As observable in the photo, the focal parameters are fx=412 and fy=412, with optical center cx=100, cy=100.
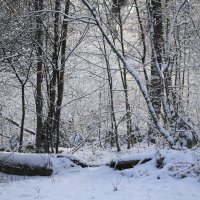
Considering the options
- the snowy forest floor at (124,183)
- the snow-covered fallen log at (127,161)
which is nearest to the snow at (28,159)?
the snowy forest floor at (124,183)

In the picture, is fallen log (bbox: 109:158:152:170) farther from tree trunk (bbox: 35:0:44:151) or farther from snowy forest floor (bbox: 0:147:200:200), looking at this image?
tree trunk (bbox: 35:0:44:151)

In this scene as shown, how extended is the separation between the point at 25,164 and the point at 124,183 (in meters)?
2.94

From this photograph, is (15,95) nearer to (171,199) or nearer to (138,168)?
(138,168)

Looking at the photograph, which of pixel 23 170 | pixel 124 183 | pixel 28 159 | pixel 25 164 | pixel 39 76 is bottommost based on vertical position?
pixel 124 183

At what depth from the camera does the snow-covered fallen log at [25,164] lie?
9.68 meters

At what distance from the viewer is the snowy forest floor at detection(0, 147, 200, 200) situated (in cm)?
690

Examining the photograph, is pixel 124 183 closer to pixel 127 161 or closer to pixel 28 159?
pixel 127 161

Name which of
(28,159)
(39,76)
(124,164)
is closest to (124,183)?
(124,164)

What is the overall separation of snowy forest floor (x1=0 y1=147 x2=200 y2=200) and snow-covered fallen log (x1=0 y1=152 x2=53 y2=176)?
0.19m

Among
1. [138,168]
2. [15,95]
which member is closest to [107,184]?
[138,168]

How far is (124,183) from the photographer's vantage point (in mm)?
7895

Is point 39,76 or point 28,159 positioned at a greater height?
point 39,76

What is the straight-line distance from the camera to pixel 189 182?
7430 millimetres

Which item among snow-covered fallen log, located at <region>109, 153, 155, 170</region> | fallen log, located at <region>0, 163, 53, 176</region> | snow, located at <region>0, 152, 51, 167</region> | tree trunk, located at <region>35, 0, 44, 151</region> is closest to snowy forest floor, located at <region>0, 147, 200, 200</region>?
snow-covered fallen log, located at <region>109, 153, 155, 170</region>
